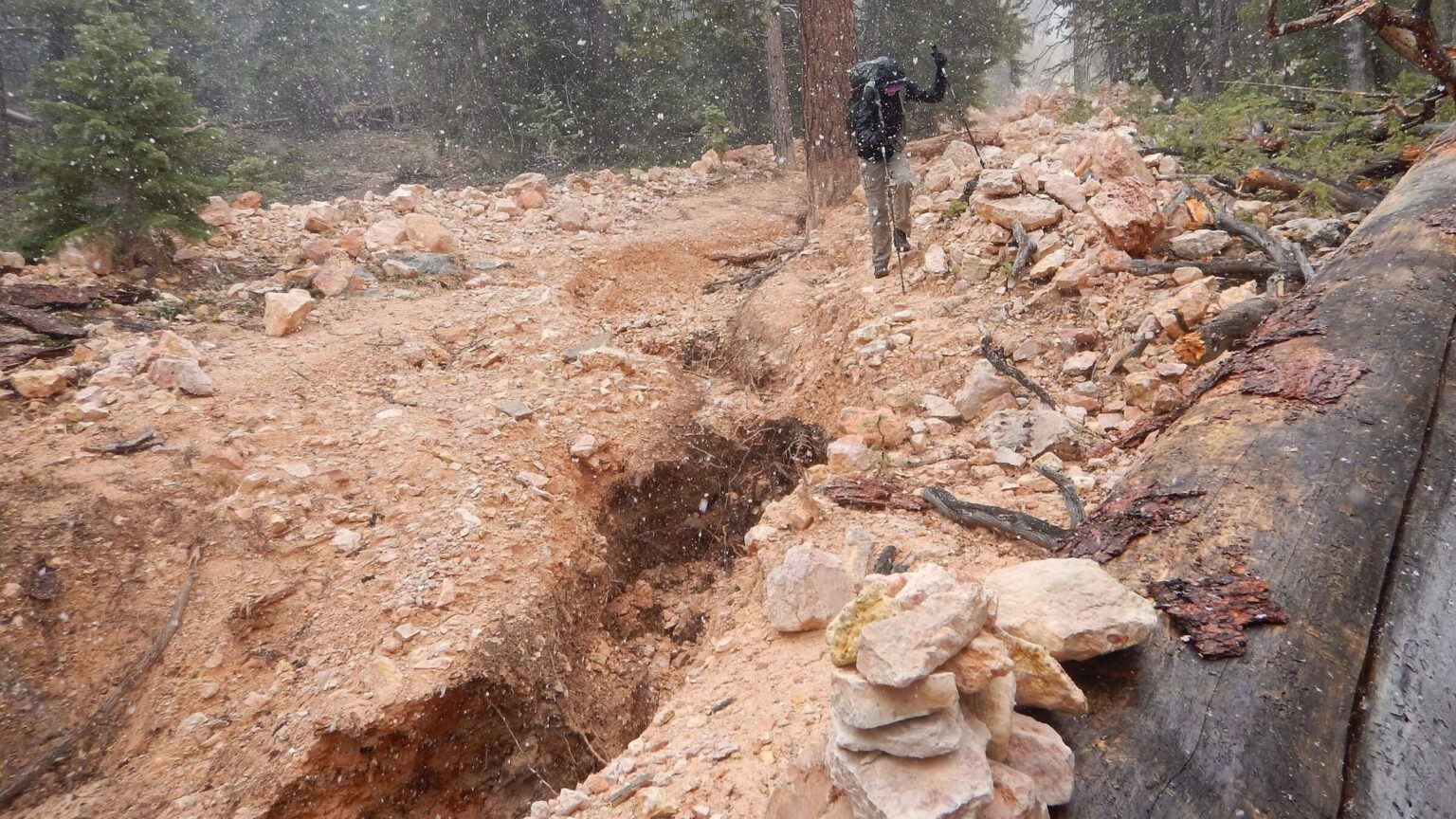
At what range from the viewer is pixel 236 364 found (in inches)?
202

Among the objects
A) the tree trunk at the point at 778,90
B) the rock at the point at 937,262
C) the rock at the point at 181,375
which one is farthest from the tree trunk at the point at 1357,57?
the rock at the point at 181,375

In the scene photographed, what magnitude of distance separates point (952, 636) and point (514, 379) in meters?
4.49

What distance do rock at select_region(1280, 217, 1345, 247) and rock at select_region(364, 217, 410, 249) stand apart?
7.79m

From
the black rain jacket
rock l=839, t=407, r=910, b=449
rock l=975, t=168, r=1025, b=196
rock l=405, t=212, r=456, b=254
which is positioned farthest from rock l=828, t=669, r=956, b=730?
rock l=405, t=212, r=456, b=254

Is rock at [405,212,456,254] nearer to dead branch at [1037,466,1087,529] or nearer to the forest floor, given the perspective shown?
the forest floor

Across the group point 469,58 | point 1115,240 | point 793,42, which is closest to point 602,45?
point 469,58

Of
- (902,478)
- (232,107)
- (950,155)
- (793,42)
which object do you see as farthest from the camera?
(232,107)

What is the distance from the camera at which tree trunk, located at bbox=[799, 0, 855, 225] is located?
24.5 ft

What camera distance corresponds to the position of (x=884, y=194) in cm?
601

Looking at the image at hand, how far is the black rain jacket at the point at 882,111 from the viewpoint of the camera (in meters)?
5.98

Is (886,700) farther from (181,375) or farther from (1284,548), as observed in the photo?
(181,375)

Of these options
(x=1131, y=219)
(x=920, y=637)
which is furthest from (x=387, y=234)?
(x=920, y=637)

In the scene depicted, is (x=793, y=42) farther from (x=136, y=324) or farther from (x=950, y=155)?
(x=136, y=324)

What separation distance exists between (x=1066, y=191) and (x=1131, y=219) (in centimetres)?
84
